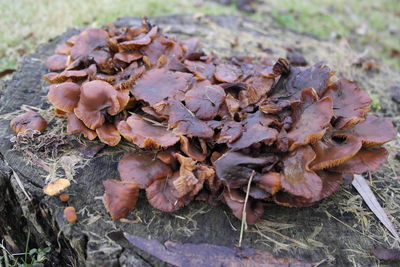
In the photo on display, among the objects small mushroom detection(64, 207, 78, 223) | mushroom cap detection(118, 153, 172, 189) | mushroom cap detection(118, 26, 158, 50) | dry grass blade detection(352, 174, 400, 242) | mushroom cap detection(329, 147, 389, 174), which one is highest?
mushroom cap detection(118, 26, 158, 50)

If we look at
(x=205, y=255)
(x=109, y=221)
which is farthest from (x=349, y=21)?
(x=109, y=221)

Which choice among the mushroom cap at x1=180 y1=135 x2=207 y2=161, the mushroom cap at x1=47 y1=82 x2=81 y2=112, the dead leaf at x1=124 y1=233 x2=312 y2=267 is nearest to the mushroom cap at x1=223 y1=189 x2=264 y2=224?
the dead leaf at x1=124 y1=233 x2=312 y2=267

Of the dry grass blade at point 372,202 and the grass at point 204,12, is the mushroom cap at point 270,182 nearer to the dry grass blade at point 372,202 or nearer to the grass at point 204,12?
the dry grass blade at point 372,202

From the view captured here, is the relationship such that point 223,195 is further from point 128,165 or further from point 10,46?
point 10,46

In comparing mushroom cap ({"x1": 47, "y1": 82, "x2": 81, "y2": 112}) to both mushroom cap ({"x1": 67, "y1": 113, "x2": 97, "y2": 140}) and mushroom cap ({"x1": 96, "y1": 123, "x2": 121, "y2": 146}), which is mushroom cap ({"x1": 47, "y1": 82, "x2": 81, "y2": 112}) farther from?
mushroom cap ({"x1": 96, "y1": 123, "x2": 121, "y2": 146})

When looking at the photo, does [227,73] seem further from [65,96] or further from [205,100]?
[65,96]
